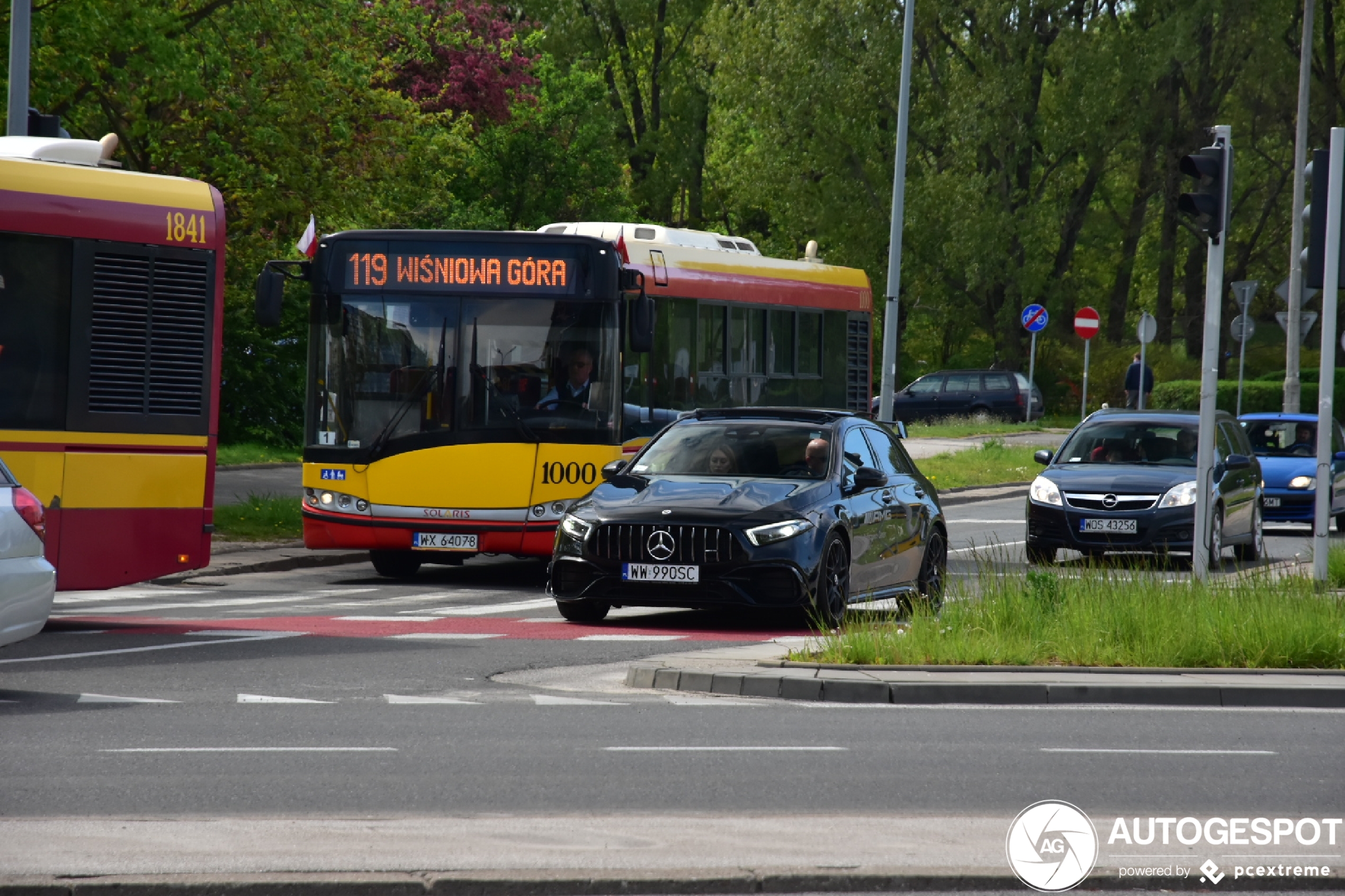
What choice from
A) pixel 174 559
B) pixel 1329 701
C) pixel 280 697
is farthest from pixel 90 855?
pixel 174 559

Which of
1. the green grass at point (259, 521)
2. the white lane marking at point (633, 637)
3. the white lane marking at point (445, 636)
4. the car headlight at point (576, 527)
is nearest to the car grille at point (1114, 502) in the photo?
the white lane marking at point (633, 637)

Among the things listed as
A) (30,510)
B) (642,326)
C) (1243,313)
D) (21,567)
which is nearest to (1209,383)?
(642,326)

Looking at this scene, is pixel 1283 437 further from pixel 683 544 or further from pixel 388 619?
pixel 388 619

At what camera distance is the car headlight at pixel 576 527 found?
14203 millimetres

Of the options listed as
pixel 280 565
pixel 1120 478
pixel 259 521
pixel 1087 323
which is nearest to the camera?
pixel 280 565

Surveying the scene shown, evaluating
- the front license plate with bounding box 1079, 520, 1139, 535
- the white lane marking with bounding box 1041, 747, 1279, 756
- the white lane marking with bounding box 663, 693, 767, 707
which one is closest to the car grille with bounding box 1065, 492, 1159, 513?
the front license plate with bounding box 1079, 520, 1139, 535

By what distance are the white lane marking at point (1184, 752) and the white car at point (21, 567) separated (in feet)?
17.0

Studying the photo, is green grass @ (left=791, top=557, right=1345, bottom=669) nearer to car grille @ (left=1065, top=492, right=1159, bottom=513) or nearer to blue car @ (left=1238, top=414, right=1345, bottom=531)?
car grille @ (left=1065, top=492, right=1159, bottom=513)

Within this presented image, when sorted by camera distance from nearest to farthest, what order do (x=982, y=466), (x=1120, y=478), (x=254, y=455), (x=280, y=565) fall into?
(x=280, y=565) < (x=1120, y=478) < (x=254, y=455) < (x=982, y=466)

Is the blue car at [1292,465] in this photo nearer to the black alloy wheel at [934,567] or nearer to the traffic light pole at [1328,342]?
the black alloy wheel at [934,567]

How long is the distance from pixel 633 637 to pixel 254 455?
764 inches

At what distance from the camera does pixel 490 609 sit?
53.5 feet

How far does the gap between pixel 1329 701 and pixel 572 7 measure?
2048 inches

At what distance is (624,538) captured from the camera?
14.0 meters
